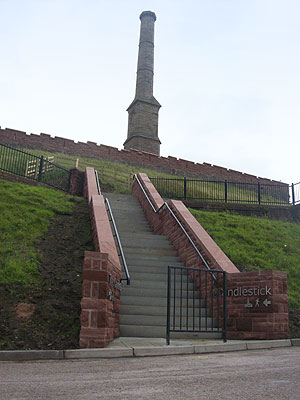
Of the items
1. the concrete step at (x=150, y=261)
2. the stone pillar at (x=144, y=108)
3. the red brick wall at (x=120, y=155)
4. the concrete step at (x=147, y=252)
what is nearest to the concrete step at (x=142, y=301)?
the concrete step at (x=150, y=261)

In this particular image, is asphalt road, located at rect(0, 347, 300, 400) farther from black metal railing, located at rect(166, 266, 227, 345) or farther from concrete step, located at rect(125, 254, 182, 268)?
concrete step, located at rect(125, 254, 182, 268)

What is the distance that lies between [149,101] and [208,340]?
119 ft

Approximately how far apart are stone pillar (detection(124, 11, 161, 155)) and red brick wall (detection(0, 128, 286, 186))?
8.41 meters

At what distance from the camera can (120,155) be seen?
98.9ft

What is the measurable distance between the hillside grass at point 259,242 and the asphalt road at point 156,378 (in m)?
4.84

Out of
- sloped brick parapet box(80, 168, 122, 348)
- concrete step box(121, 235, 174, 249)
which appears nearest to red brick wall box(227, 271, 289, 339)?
sloped brick parapet box(80, 168, 122, 348)

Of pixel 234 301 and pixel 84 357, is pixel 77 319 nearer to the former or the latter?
pixel 84 357

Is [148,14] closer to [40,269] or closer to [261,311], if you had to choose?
[40,269]

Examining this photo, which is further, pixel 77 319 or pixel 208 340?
pixel 208 340

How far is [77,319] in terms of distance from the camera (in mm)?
7023

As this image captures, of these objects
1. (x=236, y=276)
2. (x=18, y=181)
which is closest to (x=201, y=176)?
(x=18, y=181)

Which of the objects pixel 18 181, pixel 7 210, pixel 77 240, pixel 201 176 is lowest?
pixel 77 240

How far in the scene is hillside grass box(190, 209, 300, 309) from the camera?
1093cm

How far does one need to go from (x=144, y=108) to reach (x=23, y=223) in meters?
32.0
